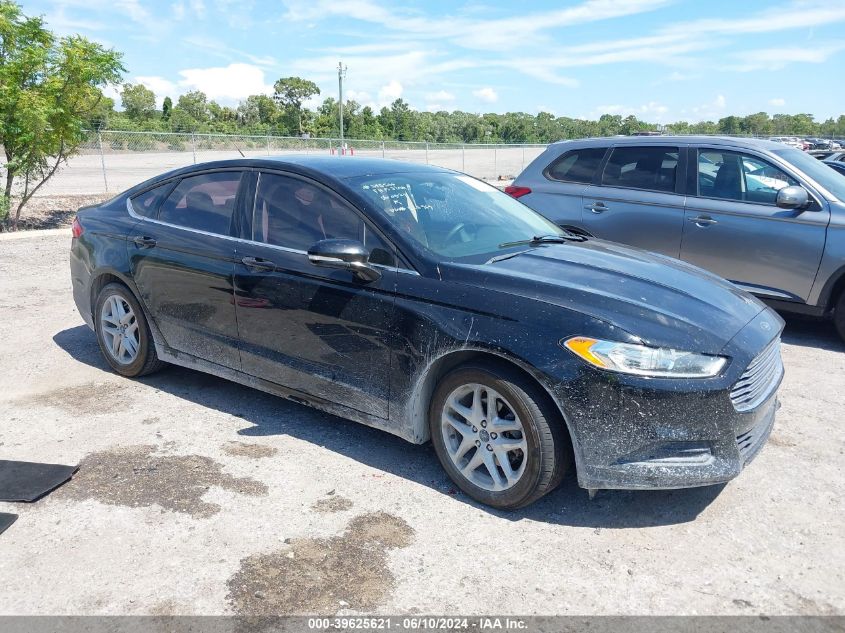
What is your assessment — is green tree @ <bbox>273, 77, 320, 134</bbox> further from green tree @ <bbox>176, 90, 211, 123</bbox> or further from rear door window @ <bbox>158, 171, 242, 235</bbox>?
rear door window @ <bbox>158, 171, 242, 235</bbox>

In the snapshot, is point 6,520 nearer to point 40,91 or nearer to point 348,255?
point 348,255

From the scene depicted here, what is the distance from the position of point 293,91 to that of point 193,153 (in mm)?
53063

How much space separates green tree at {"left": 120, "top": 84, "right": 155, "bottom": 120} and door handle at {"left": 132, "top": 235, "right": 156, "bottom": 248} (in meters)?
71.3

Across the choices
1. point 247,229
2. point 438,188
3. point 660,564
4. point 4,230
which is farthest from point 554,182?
point 4,230

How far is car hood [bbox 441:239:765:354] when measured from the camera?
3293 mm

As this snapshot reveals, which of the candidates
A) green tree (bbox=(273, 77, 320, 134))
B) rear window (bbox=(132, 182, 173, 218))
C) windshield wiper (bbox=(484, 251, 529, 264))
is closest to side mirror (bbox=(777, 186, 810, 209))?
windshield wiper (bbox=(484, 251, 529, 264))

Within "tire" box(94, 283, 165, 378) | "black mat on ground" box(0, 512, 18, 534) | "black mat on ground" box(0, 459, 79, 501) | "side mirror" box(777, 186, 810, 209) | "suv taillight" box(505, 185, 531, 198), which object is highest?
"side mirror" box(777, 186, 810, 209)

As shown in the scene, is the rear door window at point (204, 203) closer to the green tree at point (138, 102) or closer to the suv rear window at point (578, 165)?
the suv rear window at point (578, 165)

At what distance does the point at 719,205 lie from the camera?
6.75m

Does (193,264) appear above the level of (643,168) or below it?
below

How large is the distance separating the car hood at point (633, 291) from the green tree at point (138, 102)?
73.5 m

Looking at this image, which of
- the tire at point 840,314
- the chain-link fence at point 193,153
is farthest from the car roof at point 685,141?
the chain-link fence at point 193,153

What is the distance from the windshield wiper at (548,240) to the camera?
4268 mm

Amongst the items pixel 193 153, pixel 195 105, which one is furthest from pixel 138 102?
pixel 193 153
